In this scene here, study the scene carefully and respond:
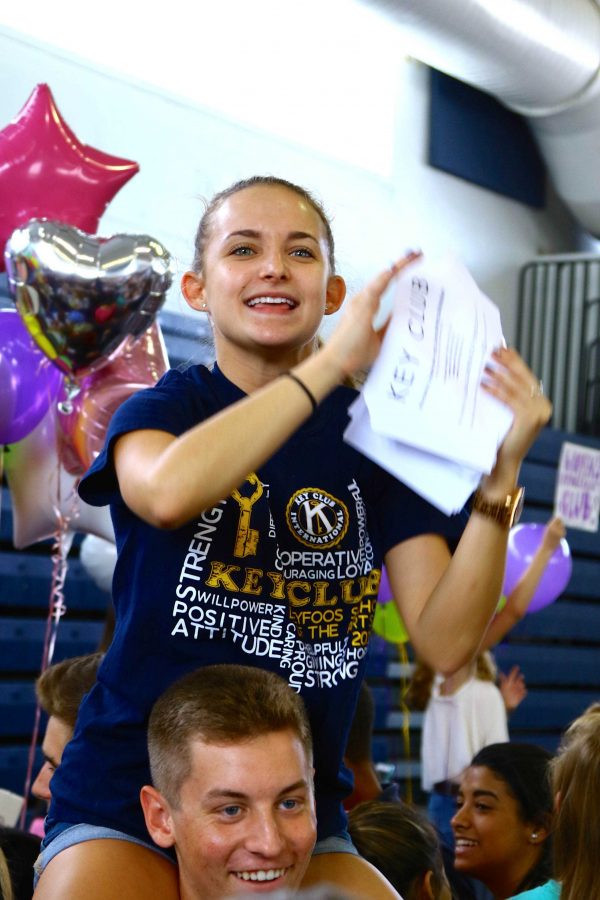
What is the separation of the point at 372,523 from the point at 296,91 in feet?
17.4

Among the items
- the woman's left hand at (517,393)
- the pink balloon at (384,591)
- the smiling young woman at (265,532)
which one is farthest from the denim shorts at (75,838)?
the pink balloon at (384,591)

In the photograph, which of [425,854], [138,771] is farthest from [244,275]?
[425,854]

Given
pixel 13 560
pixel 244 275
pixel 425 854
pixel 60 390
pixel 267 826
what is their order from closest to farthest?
pixel 267 826, pixel 244 275, pixel 425 854, pixel 60 390, pixel 13 560

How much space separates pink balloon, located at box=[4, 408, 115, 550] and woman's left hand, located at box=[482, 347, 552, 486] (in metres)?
1.85

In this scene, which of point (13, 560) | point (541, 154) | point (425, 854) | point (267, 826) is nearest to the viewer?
point (267, 826)

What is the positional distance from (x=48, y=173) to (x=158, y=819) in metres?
1.99

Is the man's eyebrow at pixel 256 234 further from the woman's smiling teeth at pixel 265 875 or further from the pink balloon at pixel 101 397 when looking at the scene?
the pink balloon at pixel 101 397

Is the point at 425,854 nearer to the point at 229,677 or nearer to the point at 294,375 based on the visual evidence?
the point at 229,677

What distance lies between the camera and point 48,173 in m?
3.02

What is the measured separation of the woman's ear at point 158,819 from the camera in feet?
4.49

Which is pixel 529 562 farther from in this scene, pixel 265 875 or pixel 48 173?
pixel 265 875

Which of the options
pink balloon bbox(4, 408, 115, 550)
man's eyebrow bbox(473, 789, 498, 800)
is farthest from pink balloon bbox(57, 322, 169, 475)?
man's eyebrow bbox(473, 789, 498, 800)

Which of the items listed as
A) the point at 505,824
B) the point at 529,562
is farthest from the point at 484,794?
the point at 529,562

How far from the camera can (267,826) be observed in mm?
1329
